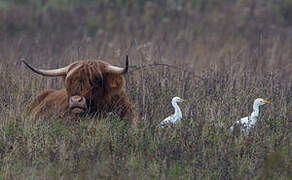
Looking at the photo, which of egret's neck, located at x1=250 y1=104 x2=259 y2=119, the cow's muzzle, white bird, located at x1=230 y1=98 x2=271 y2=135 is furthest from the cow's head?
→ egret's neck, located at x1=250 y1=104 x2=259 y2=119

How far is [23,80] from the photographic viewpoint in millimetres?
7355

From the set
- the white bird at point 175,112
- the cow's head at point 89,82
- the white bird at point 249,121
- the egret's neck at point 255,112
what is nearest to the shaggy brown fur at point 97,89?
the cow's head at point 89,82

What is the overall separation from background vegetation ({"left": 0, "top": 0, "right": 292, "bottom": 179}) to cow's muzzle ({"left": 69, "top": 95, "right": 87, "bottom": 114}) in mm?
145

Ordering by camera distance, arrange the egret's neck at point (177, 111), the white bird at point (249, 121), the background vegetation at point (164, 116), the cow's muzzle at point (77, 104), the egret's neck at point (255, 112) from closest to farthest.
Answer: the background vegetation at point (164, 116)
the white bird at point (249, 121)
the cow's muzzle at point (77, 104)
the egret's neck at point (255, 112)
the egret's neck at point (177, 111)

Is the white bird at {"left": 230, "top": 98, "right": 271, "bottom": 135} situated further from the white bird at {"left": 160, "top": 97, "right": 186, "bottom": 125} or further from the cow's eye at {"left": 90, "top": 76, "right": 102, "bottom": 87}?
the cow's eye at {"left": 90, "top": 76, "right": 102, "bottom": 87}

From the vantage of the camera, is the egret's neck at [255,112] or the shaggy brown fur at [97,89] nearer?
the shaggy brown fur at [97,89]

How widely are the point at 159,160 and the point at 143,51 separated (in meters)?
3.37

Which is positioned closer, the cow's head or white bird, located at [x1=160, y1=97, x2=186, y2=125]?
the cow's head

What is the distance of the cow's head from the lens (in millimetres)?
6070

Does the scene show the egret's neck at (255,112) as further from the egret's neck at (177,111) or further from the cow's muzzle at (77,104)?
the cow's muzzle at (77,104)

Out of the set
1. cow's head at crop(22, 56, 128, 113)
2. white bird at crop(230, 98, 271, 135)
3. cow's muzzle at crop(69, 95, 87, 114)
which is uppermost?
cow's head at crop(22, 56, 128, 113)

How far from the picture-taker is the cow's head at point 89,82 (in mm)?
6070

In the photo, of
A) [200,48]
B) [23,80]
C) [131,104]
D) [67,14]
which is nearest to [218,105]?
[131,104]

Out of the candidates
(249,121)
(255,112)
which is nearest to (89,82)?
(249,121)
